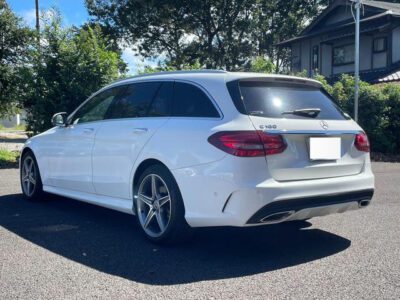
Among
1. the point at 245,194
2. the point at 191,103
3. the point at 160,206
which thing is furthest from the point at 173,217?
the point at 191,103

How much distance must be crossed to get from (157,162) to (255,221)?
1231 mm

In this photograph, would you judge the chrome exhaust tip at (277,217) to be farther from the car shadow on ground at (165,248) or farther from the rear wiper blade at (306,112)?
the rear wiper blade at (306,112)

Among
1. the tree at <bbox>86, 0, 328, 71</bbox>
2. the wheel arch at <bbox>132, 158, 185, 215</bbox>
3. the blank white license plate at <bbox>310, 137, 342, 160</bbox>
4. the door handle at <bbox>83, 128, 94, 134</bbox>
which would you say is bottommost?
the wheel arch at <bbox>132, 158, 185, 215</bbox>

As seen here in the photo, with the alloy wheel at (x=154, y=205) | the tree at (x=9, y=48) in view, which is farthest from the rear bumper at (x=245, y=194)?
the tree at (x=9, y=48)

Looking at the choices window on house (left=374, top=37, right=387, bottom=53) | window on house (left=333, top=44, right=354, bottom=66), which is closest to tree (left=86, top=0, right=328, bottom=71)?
window on house (left=333, top=44, right=354, bottom=66)

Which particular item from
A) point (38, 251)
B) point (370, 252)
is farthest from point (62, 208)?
point (370, 252)

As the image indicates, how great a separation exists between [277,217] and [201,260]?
2.53ft

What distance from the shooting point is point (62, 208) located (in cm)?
684

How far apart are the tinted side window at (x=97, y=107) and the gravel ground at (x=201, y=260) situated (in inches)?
48.5

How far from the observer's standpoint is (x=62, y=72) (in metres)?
12.2

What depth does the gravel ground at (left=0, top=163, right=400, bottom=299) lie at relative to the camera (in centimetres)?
368

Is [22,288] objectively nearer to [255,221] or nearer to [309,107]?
[255,221]

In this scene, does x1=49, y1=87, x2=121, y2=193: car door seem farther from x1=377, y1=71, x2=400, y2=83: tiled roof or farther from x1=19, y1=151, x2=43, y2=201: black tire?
x1=377, y1=71, x2=400, y2=83: tiled roof

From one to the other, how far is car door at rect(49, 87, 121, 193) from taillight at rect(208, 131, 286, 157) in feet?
7.09
